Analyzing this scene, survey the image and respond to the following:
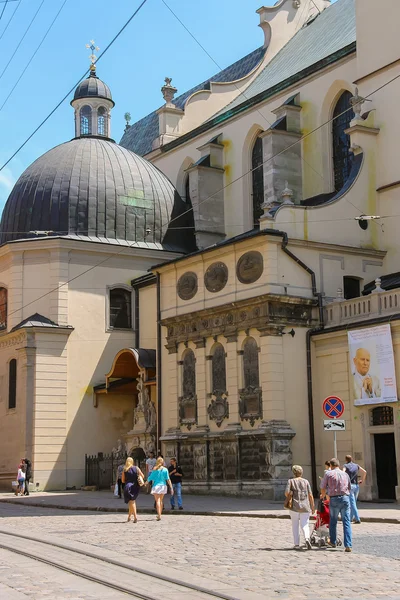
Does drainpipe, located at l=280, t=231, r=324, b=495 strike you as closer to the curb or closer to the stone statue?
the curb

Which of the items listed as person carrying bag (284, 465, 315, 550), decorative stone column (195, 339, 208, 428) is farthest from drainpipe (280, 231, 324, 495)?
person carrying bag (284, 465, 315, 550)

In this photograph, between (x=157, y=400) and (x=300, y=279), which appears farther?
(x=157, y=400)

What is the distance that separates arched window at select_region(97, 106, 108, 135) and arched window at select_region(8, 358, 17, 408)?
540 inches

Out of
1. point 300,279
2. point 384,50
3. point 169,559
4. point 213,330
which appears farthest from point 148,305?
point 169,559

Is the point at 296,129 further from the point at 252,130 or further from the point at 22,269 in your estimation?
the point at 22,269

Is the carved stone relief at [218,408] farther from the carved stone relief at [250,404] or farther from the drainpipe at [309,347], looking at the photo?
the drainpipe at [309,347]

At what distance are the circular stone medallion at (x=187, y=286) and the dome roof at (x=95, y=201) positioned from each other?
7.42 metres

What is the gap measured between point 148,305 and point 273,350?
11.1 meters

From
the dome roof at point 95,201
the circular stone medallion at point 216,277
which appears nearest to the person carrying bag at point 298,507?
the circular stone medallion at point 216,277

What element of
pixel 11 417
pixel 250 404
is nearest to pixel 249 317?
pixel 250 404

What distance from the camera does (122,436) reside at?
126 ft

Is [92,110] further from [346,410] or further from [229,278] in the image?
[346,410]

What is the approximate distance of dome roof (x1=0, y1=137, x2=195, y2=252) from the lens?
39.7 metres

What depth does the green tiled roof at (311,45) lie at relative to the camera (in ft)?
131
